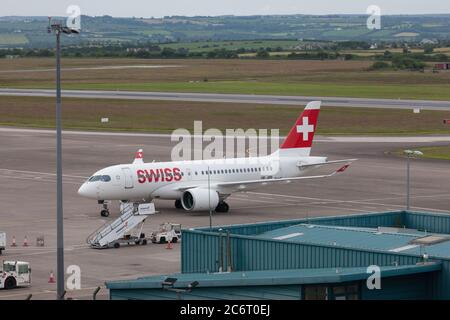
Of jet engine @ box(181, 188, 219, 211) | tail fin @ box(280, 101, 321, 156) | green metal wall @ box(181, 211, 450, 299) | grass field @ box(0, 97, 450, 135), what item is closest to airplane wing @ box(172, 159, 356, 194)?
jet engine @ box(181, 188, 219, 211)

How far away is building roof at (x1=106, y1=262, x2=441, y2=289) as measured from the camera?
38.4 meters

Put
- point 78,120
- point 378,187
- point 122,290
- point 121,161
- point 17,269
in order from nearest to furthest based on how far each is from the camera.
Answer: point 122,290 < point 17,269 < point 378,187 < point 121,161 < point 78,120

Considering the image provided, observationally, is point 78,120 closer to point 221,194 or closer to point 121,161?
point 121,161

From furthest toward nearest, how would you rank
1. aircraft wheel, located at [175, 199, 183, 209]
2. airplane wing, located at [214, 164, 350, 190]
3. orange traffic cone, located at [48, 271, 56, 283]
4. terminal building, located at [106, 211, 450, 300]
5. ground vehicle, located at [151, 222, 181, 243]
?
aircraft wheel, located at [175, 199, 183, 209], airplane wing, located at [214, 164, 350, 190], ground vehicle, located at [151, 222, 181, 243], orange traffic cone, located at [48, 271, 56, 283], terminal building, located at [106, 211, 450, 300]

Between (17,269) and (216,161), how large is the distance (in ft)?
106

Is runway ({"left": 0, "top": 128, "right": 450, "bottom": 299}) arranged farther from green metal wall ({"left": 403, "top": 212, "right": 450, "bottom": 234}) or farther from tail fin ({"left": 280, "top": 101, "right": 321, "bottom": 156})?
green metal wall ({"left": 403, "top": 212, "right": 450, "bottom": 234})

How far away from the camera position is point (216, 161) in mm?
89625

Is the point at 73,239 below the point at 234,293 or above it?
below

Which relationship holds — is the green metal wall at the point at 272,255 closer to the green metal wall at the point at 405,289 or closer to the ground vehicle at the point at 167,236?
the green metal wall at the point at 405,289

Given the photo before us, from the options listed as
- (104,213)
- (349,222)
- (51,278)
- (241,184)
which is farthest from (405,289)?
(241,184)

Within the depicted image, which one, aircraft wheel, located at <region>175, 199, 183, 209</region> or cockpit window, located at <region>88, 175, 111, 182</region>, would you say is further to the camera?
aircraft wheel, located at <region>175, 199, 183, 209</region>

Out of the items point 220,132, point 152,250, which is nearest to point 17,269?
point 152,250

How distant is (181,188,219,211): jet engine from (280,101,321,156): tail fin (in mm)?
10187

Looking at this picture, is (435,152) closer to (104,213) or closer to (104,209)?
(104,209)
